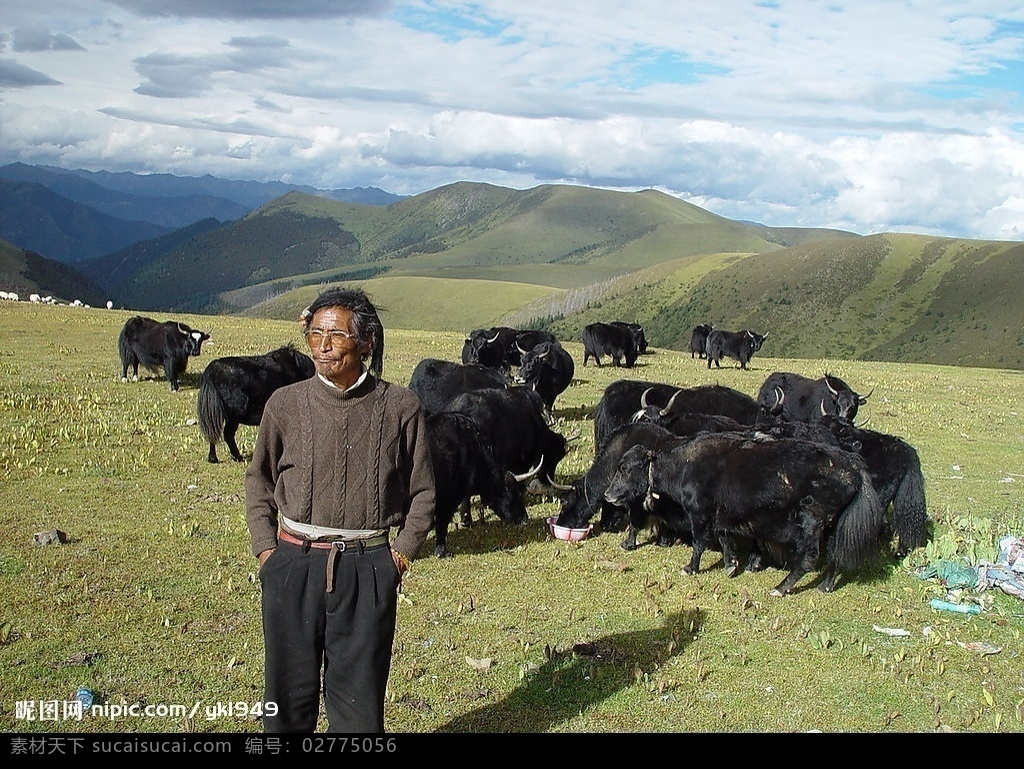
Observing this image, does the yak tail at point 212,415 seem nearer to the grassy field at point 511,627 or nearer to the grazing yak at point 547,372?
the grassy field at point 511,627

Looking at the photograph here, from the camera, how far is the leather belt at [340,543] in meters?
4.01

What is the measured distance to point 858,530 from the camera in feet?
25.5

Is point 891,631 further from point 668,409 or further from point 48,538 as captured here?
point 48,538

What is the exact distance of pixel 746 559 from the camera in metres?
9.02

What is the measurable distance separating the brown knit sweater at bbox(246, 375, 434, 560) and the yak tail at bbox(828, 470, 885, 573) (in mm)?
5034

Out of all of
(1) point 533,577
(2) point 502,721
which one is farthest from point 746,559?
(2) point 502,721

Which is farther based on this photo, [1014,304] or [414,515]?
[1014,304]

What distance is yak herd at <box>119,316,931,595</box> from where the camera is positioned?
25.9 ft

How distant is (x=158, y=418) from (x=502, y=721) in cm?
1122

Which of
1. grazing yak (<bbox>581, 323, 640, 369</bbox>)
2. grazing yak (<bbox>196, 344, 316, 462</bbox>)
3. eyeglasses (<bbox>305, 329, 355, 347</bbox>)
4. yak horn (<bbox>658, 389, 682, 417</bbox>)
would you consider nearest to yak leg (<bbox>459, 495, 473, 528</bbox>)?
yak horn (<bbox>658, 389, 682, 417</bbox>)

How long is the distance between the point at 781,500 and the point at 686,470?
3.45 feet

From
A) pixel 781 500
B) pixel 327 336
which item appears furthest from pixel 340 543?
pixel 781 500
